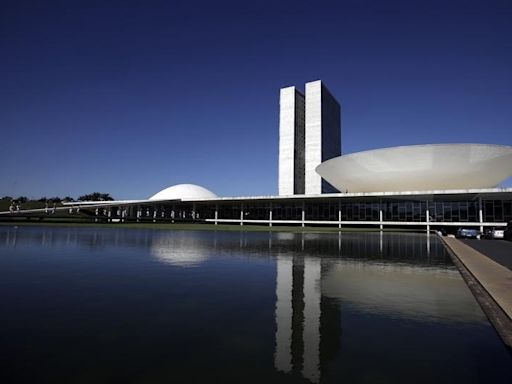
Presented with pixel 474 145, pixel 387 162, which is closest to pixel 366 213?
pixel 387 162

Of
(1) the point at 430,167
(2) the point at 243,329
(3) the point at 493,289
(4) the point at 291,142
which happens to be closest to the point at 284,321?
(2) the point at 243,329

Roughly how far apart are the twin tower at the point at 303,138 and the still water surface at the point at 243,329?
285 ft

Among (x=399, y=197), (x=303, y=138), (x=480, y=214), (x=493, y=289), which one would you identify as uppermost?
(x=303, y=138)

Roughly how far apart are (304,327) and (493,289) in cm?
522

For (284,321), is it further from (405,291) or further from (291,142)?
(291,142)

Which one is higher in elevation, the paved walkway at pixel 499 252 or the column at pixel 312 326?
the paved walkway at pixel 499 252

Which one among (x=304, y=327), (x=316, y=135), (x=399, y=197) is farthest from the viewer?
(x=316, y=135)

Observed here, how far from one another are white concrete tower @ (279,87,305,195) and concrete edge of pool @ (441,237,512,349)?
8296 cm

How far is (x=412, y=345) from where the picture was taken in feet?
14.8

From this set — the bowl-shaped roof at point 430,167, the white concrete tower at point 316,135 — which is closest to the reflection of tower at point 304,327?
the bowl-shaped roof at point 430,167

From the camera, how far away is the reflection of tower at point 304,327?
3.94m

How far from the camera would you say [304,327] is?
17.1 ft

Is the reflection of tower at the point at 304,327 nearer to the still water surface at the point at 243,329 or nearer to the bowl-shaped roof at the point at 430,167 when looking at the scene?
the still water surface at the point at 243,329

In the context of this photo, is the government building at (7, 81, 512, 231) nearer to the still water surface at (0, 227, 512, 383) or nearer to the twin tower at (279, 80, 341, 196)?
the twin tower at (279, 80, 341, 196)
